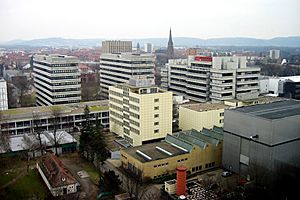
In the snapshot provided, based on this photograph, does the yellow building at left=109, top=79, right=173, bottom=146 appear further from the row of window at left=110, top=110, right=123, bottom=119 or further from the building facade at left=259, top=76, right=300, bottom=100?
the building facade at left=259, top=76, right=300, bottom=100

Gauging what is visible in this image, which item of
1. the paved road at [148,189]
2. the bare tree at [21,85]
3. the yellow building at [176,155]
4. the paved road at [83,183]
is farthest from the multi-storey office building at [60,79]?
the paved road at [148,189]

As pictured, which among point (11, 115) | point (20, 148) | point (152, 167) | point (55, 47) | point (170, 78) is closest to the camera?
point (152, 167)

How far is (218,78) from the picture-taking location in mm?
19062

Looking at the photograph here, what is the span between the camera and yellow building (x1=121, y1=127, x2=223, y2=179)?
450 inches

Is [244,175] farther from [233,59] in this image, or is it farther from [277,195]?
[233,59]

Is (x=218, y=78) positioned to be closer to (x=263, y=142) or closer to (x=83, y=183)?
(x=263, y=142)

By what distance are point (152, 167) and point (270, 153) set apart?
3.93 m

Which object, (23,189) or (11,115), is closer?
(23,189)

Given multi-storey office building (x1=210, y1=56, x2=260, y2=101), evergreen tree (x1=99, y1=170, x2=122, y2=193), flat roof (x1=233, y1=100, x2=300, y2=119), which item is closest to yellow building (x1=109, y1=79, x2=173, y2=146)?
flat roof (x1=233, y1=100, x2=300, y2=119)

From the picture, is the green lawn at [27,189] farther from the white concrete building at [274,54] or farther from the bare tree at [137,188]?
the white concrete building at [274,54]

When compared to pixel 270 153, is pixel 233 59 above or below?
above

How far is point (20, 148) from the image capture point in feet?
44.8

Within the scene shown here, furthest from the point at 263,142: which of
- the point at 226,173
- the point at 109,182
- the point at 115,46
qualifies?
the point at 115,46

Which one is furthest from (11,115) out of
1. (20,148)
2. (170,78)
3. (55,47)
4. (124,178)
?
(55,47)
